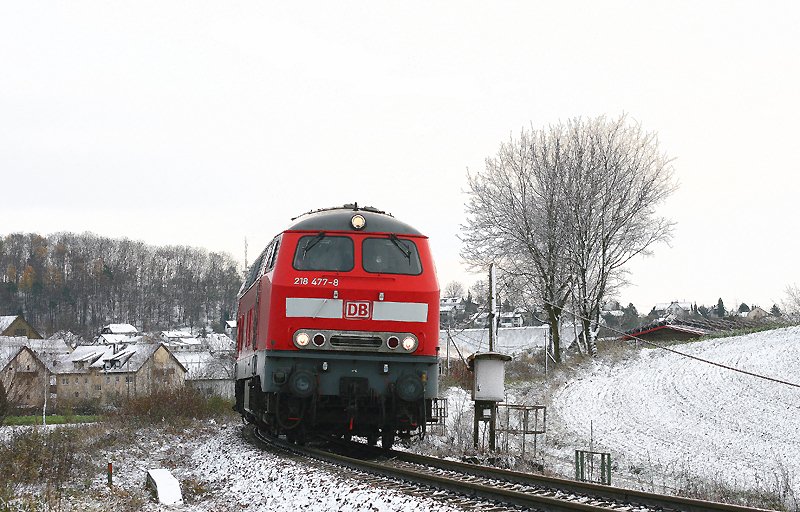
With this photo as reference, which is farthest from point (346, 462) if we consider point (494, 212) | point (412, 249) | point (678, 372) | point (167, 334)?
point (167, 334)

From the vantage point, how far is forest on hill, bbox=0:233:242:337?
4424 inches

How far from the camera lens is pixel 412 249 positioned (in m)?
13.1

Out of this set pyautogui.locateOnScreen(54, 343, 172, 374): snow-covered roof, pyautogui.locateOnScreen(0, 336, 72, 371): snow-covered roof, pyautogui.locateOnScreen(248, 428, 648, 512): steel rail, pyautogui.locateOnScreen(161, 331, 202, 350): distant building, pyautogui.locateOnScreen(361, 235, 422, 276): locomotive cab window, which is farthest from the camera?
pyautogui.locateOnScreen(161, 331, 202, 350): distant building

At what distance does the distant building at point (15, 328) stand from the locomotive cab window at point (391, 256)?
285 feet

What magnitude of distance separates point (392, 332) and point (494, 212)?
88.4 feet

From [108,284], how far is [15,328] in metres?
22.1

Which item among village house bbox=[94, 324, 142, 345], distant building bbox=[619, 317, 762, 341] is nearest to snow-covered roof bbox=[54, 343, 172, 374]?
village house bbox=[94, 324, 142, 345]

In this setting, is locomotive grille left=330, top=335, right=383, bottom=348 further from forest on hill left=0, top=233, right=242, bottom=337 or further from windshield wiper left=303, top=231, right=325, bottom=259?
forest on hill left=0, top=233, right=242, bottom=337

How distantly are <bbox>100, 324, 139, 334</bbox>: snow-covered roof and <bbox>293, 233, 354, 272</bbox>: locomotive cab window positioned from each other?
336 feet

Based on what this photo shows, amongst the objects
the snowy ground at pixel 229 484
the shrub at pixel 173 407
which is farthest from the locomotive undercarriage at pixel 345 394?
the shrub at pixel 173 407

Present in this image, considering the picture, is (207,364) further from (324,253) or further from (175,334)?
(324,253)

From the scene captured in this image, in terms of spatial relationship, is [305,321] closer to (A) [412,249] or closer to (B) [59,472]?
(A) [412,249]

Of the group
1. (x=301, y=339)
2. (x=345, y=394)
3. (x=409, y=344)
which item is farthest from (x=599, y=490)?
(x=301, y=339)

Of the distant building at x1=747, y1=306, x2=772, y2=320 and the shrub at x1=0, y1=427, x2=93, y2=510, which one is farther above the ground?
the distant building at x1=747, y1=306, x2=772, y2=320
